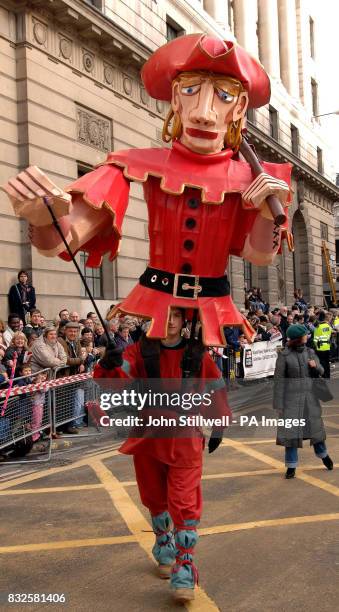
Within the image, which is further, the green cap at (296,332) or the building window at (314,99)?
the building window at (314,99)

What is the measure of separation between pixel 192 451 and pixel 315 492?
2448 mm

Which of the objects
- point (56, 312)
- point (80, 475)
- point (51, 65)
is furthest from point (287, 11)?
point (80, 475)

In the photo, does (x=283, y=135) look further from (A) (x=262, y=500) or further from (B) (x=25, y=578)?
(B) (x=25, y=578)

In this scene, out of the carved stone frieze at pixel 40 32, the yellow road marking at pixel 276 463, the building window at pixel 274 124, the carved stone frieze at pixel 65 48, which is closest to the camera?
the yellow road marking at pixel 276 463

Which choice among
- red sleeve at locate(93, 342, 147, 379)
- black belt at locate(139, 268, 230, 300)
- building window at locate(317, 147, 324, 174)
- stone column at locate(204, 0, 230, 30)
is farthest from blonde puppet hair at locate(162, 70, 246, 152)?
building window at locate(317, 147, 324, 174)

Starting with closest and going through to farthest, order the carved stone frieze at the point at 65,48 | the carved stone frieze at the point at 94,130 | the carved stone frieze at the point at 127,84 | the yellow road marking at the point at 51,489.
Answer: the yellow road marking at the point at 51,489 < the carved stone frieze at the point at 65,48 < the carved stone frieze at the point at 94,130 < the carved stone frieze at the point at 127,84

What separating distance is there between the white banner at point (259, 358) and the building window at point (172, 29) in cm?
928

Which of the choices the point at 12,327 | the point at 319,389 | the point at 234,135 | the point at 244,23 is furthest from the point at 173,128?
the point at 244,23

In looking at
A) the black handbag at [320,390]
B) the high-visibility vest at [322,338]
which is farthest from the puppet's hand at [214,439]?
the high-visibility vest at [322,338]

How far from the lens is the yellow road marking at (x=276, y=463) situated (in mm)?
5332

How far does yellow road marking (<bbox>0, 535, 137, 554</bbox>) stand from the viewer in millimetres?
3971

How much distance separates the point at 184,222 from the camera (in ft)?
10.8

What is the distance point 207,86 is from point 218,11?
19153 mm

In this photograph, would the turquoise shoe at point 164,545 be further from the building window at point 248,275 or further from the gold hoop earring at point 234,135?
the building window at point 248,275
